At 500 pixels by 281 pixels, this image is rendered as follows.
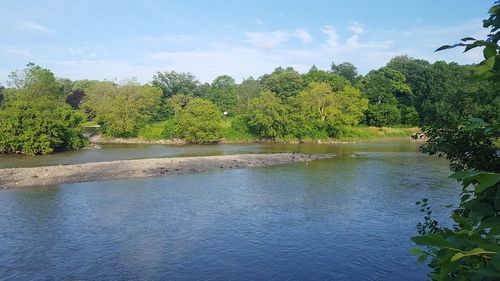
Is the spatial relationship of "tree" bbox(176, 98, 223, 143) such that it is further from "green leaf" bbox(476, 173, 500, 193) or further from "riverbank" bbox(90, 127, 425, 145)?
"green leaf" bbox(476, 173, 500, 193)

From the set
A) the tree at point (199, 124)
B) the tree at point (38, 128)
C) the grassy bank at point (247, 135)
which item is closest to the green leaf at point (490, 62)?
the tree at point (38, 128)

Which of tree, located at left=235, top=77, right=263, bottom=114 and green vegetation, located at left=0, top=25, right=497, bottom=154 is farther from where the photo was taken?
tree, located at left=235, top=77, right=263, bottom=114

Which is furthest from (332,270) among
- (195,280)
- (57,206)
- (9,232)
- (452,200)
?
(57,206)

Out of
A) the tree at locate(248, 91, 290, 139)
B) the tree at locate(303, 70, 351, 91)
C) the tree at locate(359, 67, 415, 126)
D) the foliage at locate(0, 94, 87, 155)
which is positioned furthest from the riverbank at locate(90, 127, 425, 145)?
the foliage at locate(0, 94, 87, 155)

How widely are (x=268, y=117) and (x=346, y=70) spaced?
34.9 m

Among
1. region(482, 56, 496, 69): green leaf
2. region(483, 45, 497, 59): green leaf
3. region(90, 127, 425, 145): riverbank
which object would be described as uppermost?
region(483, 45, 497, 59): green leaf

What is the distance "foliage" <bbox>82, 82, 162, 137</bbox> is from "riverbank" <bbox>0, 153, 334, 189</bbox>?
28320 mm

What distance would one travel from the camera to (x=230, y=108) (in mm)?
82625

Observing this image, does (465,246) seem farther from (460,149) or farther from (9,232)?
Result: (9,232)

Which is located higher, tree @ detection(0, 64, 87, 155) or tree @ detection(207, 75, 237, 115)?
tree @ detection(207, 75, 237, 115)

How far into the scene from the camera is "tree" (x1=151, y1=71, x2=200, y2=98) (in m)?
86.6

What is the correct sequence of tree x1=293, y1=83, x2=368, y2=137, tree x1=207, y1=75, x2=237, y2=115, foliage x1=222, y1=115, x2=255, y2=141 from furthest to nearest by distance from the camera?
tree x1=207, y1=75, x2=237, y2=115 → tree x1=293, y1=83, x2=368, y2=137 → foliage x1=222, y1=115, x2=255, y2=141

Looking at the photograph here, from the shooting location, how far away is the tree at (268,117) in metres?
60.7

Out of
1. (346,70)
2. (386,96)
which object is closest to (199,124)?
(386,96)
